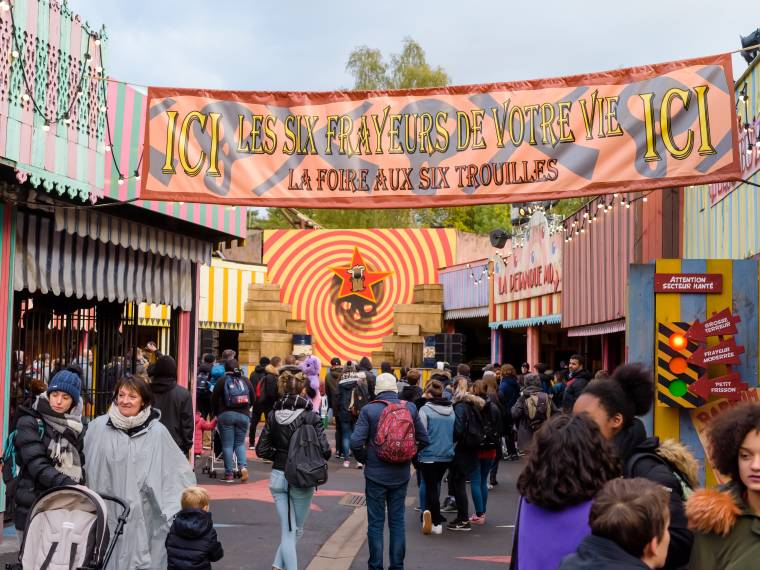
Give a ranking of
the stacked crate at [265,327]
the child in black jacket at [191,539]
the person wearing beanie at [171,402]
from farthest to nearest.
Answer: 1. the stacked crate at [265,327]
2. the person wearing beanie at [171,402]
3. the child in black jacket at [191,539]

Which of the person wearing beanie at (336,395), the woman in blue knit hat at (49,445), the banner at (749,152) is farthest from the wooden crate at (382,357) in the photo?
the woman in blue knit hat at (49,445)

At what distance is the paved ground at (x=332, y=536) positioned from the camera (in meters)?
8.45

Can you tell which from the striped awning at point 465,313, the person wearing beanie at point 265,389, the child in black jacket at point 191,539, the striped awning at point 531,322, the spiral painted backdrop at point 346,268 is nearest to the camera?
the child in black jacket at point 191,539

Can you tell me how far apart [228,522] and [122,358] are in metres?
3.70

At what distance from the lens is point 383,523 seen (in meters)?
7.57

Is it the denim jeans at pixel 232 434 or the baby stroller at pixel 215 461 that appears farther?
the baby stroller at pixel 215 461

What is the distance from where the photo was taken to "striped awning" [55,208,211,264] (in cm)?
993

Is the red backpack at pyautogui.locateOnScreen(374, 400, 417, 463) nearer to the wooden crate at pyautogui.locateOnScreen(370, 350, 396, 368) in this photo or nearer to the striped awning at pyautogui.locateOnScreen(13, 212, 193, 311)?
the striped awning at pyautogui.locateOnScreen(13, 212, 193, 311)

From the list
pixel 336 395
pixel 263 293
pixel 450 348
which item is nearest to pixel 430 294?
pixel 450 348

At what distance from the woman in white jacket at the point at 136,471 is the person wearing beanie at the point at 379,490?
1829mm

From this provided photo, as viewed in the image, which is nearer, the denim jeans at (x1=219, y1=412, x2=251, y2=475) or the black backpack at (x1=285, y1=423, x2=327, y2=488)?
the black backpack at (x1=285, y1=423, x2=327, y2=488)

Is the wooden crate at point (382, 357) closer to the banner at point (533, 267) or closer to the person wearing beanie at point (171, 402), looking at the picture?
the banner at point (533, 267)

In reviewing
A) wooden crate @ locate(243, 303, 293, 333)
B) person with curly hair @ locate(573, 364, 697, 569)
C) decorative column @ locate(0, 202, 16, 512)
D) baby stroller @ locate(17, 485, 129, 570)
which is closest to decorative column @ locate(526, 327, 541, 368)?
wooden crate @ locate(243, 303, 293, 333)

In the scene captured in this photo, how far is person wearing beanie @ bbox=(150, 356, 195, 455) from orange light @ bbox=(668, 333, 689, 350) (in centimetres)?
518
